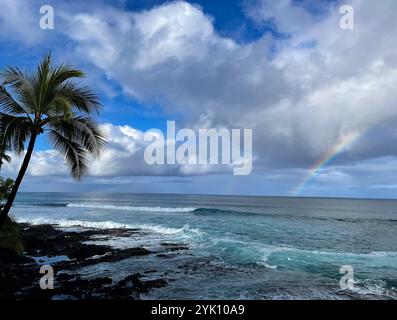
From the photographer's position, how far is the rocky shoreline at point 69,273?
1280 centimetres

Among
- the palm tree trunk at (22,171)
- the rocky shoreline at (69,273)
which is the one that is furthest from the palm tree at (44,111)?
the rocky shoreline at (69,273)

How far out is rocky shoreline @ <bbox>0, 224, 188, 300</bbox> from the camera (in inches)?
504

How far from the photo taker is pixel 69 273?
16156 millimetres

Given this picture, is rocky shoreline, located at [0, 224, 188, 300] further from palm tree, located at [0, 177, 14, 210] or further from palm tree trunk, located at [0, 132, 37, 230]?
palm tree trunk, located at [0, 132, 37, 230]

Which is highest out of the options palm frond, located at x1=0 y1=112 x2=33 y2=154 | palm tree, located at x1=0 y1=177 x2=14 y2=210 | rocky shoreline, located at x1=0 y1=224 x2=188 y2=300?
palm frond, located at x1=0 y1=112 x2=33 y2=154

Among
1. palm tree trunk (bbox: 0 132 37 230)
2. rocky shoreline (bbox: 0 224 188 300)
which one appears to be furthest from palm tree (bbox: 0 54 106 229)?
rocky shoreline (bbox: 0 224 188 300)

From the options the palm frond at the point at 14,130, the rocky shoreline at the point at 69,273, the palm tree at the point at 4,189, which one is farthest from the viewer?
the rocky shoreline at the point at 69,273

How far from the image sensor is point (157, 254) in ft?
70.6

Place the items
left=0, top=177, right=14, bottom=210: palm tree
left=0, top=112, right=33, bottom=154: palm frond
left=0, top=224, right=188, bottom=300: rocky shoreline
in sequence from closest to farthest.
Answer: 1. left=0, top=112, right=33, bottom=154: palm frond
2. left=0, top=177, right=14, bottom=210: palm tree
3. left=0, top=224, right=188, bottom=300: rocky shoreline

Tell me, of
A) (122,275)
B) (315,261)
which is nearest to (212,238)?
(315,261)

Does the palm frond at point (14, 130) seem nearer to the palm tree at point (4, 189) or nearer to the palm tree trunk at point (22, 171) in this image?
the palm tree trunk at point (22, 171)

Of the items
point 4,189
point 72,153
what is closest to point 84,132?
point 72,153
